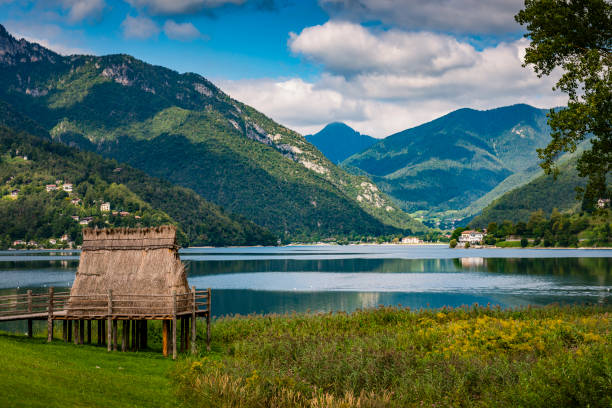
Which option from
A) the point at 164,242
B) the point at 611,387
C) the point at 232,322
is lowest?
the point at 232,322

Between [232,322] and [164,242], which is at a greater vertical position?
[164,242]

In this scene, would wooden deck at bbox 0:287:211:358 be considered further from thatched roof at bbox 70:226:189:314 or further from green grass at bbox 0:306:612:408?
green grass at bbox 0:306:612:408

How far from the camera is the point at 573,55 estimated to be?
127 ft

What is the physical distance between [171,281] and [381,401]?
1533 cm

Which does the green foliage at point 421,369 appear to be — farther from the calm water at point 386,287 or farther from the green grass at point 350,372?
the calm water at point 386,287

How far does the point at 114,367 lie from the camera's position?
24094 mm

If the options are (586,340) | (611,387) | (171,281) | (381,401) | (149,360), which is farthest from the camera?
(171,281)

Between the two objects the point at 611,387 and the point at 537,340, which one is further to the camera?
the point at 537,340

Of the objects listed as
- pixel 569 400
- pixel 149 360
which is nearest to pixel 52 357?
pixel 149 360

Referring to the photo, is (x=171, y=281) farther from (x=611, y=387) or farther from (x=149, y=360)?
(x=611, y=387)

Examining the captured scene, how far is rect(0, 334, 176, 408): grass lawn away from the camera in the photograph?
659 inches

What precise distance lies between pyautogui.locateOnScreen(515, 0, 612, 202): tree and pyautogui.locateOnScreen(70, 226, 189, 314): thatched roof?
24.0m

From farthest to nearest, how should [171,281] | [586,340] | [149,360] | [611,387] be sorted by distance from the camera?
1. [171,281]
2. [149,360]
3. [586,340]
4. [611,387]

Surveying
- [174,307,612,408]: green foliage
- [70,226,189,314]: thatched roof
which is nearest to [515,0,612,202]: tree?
[174,307,612,408]: green foliage
